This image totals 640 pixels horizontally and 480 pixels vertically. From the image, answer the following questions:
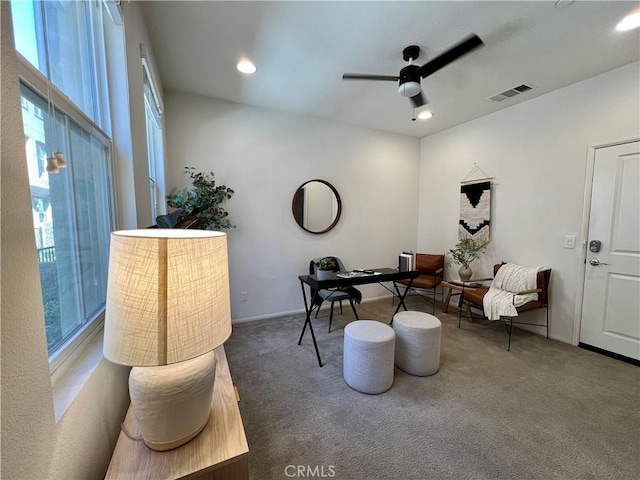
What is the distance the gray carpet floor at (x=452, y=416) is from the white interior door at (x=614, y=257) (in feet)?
0.80

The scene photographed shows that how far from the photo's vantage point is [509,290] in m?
3.02

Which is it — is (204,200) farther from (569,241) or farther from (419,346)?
(569,241)

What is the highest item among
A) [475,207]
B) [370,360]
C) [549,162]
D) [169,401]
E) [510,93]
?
[510,93]

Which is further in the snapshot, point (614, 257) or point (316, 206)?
point (316, 206)

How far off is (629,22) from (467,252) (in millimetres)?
2555

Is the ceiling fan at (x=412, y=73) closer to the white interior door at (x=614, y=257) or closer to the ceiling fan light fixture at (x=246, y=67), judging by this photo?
the ceiling fan light fixture at (x=246, y=67)

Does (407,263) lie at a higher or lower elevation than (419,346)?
higher

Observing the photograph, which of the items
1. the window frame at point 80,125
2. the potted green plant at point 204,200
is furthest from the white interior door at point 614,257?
the window frame at point 80,125

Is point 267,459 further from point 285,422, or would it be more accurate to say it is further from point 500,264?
point 500,264

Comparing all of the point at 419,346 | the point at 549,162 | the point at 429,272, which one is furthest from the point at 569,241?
the point at 419,346

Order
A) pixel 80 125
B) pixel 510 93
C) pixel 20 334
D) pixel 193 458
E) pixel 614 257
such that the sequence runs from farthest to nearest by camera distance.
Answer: pixel 510 93 → pixel 614 257 → pixel 80 125 → pixel 193 458 → pixel 20 334

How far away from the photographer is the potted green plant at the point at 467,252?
3.55 metres

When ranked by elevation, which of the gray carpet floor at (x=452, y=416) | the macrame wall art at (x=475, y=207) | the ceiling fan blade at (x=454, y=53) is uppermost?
the ceiling fan blade at (x=454, y=53)

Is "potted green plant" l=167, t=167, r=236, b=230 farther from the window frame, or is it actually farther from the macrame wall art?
the macrame wall art
